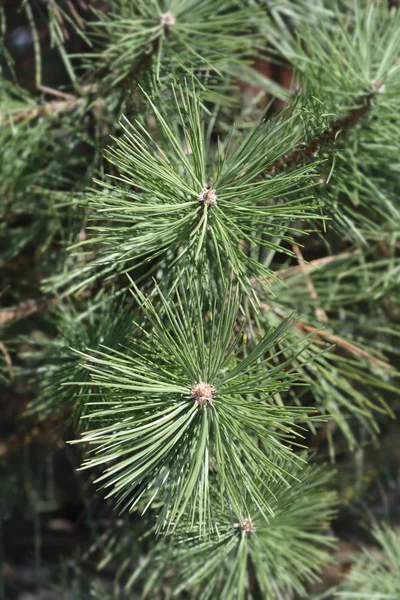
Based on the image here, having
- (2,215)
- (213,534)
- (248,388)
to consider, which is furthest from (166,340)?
(2,215)

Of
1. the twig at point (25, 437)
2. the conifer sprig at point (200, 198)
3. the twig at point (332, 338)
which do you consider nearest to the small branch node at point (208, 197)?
the conifer sprig at point (200, 198)

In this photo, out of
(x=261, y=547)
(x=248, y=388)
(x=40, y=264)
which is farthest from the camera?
(x=40, y=264)

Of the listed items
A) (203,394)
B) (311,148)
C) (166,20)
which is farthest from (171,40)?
(203,394)

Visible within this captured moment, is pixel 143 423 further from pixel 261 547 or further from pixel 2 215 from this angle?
pixel 2 215

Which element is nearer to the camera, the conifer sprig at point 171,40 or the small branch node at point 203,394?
the small branch node at point 203,394

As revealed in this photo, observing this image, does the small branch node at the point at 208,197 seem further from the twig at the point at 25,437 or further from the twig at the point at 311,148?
the twig at the point at 25,437

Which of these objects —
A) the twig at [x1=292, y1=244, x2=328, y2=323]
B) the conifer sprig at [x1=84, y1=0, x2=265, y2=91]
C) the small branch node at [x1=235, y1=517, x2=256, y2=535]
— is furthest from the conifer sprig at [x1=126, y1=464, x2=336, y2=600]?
the conifer sprig at [x1=84, y1=0, x2=265, y2=91]

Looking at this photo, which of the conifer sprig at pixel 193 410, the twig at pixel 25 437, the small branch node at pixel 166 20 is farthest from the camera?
the twig at pixel 25 437

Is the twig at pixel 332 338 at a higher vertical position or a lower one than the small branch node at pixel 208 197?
lower

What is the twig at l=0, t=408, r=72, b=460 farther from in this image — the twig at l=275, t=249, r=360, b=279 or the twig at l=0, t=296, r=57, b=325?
the twig at l=275, t=249, r=360, b=279
